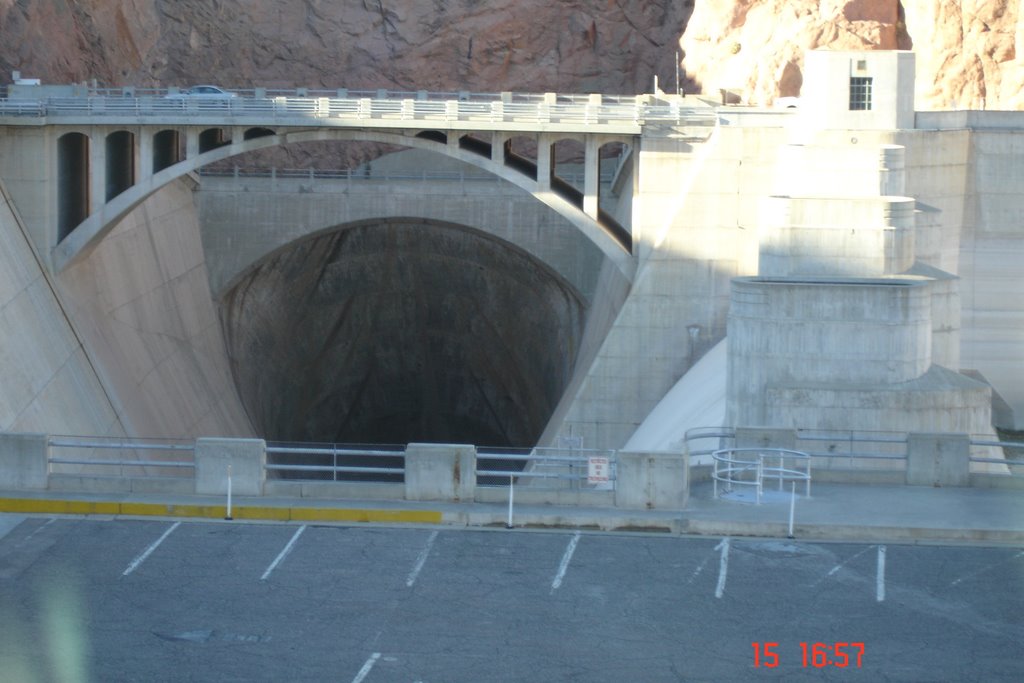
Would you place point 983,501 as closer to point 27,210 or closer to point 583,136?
point 583,136

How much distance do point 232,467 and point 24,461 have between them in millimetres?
3093

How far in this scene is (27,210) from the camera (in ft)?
142

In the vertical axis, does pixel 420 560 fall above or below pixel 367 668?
above

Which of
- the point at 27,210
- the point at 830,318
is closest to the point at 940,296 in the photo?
the point at 830,318

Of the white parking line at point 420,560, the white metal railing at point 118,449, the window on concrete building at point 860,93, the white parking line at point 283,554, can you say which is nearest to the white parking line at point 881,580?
the white parking line at point 420,560

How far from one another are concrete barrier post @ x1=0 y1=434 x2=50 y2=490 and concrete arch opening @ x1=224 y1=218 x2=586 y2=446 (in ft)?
93.5

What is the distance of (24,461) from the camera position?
22906 millimetres

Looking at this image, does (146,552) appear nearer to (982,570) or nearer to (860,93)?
(982,570)

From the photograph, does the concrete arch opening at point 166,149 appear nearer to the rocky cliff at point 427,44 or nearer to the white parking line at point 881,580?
the rocky cliff at point 427,44

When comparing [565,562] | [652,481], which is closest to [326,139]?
[652,481]

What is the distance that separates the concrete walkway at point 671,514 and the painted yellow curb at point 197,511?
1 cm

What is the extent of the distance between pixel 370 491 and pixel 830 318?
11.0 metres

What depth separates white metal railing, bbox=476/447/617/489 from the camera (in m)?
22.4

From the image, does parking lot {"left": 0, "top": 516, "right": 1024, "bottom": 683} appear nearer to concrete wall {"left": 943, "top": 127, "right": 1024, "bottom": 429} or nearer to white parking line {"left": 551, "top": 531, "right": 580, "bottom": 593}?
white parking line {"left": 551, "top": 531, "right": 580, "bottom": 593}
